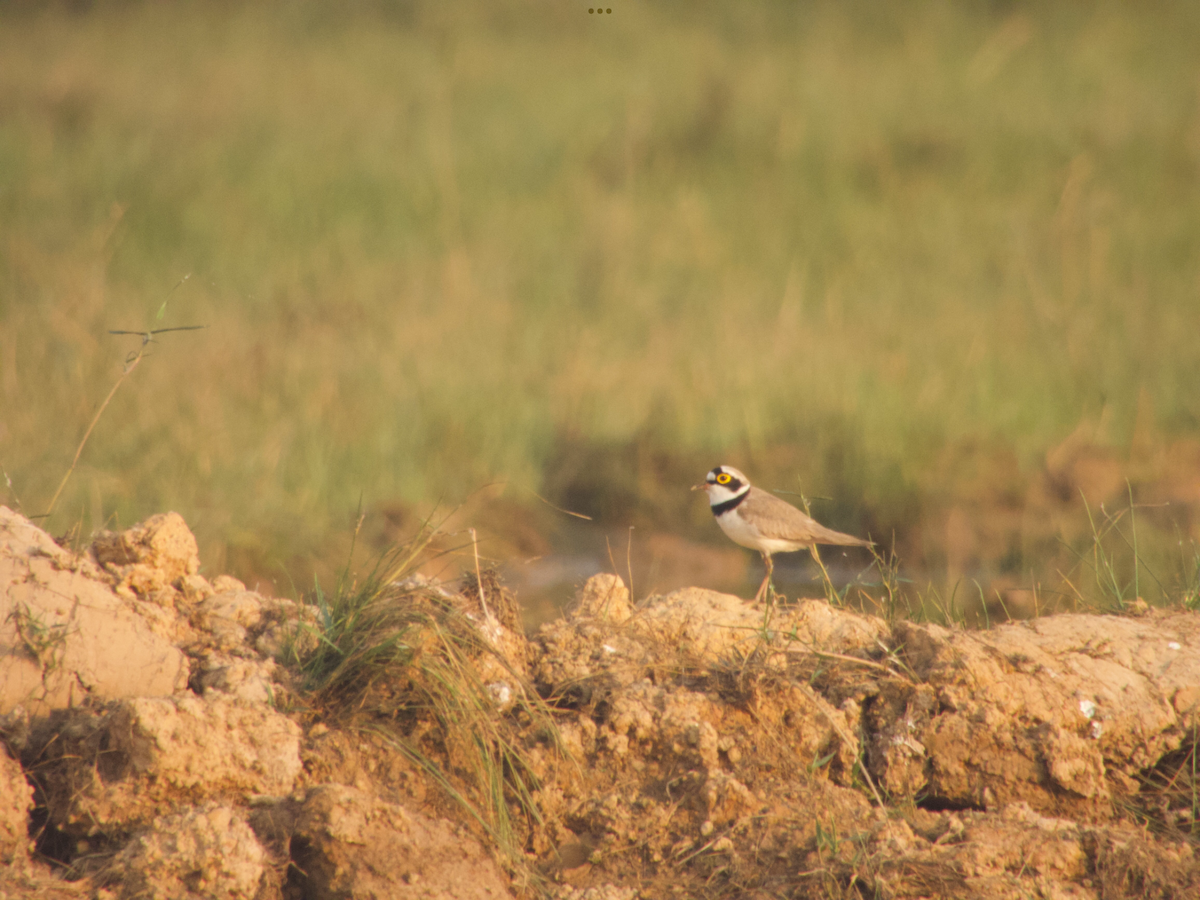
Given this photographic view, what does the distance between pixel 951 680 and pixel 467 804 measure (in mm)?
1255

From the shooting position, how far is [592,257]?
9.61m

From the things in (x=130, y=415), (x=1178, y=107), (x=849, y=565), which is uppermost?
(x=1178, y=107)

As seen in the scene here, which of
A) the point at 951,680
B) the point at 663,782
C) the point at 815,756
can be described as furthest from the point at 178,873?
the point at 951,680

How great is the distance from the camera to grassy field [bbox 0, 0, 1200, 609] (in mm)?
6934


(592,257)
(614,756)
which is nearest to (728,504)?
(614,756)

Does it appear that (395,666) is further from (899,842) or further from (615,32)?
(615,32)

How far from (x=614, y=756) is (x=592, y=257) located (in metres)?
6.98

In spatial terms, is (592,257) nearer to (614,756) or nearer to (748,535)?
(748,535)

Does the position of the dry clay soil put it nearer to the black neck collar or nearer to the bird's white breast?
the bird's white breast

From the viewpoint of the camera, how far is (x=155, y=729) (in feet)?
8.52

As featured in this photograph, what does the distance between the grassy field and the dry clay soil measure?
2293 millimetres

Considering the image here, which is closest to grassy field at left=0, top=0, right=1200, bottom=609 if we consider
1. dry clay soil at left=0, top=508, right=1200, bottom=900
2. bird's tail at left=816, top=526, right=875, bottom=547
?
bird's tail at left=816, top=526, right=875, bottom=547

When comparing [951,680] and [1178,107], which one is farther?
[1178,107]

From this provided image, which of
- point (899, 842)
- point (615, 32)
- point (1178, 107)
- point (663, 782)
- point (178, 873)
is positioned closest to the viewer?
point (178, 873)
